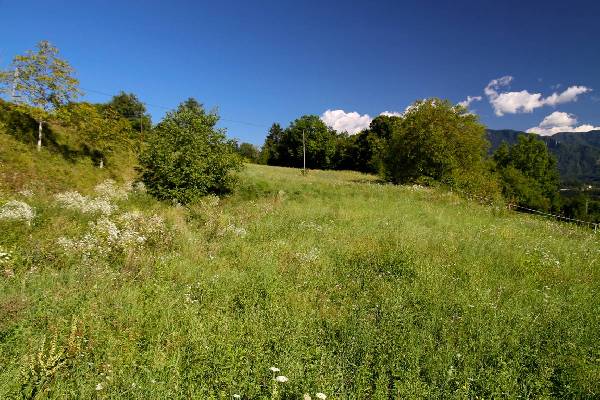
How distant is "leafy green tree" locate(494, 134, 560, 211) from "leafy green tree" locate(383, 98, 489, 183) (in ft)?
87.2

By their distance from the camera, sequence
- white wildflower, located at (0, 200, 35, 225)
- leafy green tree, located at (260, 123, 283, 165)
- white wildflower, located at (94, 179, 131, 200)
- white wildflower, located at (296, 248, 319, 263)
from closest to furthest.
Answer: white wildflower, located at (296, 248, 319, 263), white wildflower, located at (0, 200, 35, 225), white wildflower, located at (94, 179, 131, 200), leafy green tree, located at (260, 123, 283, 165)

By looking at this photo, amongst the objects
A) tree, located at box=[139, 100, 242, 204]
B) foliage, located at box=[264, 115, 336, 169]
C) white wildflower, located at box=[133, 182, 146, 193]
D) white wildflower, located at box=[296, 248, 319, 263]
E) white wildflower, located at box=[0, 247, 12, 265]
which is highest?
foliage, located at box=[264, 115, 336, 169]

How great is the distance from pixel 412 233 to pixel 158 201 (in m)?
14.8

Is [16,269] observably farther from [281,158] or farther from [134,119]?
[281,158]

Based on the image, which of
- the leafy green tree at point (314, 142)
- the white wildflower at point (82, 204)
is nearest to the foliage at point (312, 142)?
the leafy green tree at point (314, 142)

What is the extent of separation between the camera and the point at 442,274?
8.50 metres

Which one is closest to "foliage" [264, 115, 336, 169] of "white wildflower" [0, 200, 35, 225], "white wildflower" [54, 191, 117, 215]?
"white wildflower" [54, 191, 117, 215]

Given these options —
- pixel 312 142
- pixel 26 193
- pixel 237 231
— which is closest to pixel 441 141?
pixel 237 231

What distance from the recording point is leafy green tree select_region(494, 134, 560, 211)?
180 feet

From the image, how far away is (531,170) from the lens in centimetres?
5941

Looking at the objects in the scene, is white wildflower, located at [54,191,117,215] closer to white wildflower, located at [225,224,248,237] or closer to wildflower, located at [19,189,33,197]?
wildflower, located at [19,189,33,197]

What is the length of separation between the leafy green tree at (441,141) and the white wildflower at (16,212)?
98.7ft

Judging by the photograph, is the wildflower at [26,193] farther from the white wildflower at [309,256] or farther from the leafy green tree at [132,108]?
the leafy green tree at [132,108]

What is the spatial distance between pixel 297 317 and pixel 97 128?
885 inches
